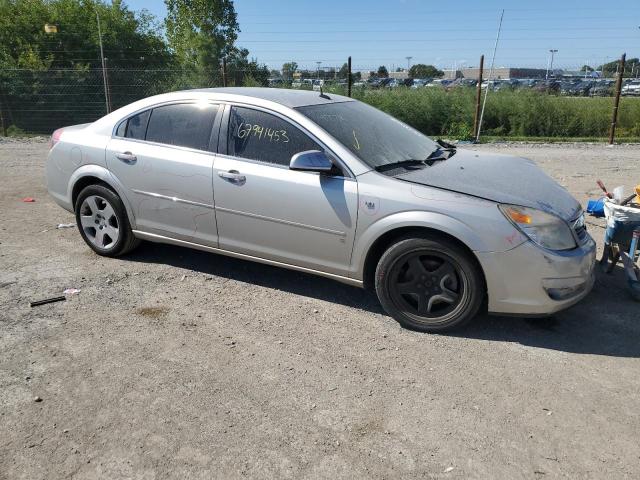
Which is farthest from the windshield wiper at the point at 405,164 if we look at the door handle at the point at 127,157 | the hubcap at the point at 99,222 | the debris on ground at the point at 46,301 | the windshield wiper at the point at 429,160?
the debris on ground at the point at 46,301

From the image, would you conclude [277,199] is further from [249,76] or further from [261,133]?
[249,76]

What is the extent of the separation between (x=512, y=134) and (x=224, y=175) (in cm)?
1394

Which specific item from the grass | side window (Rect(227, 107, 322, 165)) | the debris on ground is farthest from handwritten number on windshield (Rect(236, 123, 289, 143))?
the grass

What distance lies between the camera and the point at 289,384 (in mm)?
3383

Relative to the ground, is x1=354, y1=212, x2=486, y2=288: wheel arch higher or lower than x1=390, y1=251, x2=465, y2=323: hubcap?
higher

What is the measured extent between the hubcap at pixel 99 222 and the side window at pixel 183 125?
855 mm

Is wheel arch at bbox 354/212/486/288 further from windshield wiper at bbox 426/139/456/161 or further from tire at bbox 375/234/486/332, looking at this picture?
windshield wiper at bbox 426/139/456/161

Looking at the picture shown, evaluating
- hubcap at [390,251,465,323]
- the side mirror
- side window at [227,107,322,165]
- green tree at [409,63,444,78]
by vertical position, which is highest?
green tree at [409,63,444,78]

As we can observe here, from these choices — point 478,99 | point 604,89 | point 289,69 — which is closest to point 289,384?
point 478,99

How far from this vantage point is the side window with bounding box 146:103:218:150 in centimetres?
473

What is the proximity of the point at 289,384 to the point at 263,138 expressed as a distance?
2024 mm

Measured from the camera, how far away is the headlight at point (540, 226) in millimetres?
3680

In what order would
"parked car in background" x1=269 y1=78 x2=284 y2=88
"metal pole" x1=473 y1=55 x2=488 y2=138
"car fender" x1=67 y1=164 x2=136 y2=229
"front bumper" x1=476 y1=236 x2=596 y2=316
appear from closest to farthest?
1. "front bumper" x1=476 y1=236 x2=596 y2=316
2. "car fender" x1=67 y1=164 x2=136 y2=229
3. "metal pole" x1=473 y1=55 x2=488 y2=138
4. "parked car in background" x1=269 y1=78 x2=284 y2=88

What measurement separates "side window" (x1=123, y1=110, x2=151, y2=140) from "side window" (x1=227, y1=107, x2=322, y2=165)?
37.3 inches
